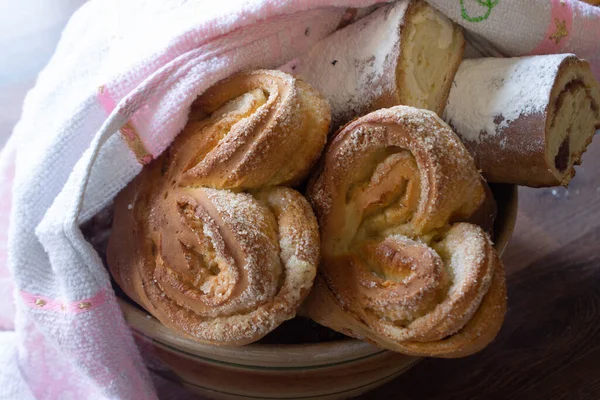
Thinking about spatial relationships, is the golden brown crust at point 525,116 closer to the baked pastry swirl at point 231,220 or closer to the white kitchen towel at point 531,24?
the white kitchen towel at point 531,24

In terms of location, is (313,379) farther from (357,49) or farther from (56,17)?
(56,17)

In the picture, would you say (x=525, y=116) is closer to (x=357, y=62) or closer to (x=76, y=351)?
(x=357, y=62)

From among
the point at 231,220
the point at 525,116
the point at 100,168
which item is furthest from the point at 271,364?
the point at 525,116

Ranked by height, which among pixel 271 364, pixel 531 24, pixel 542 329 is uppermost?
pixel 531 24

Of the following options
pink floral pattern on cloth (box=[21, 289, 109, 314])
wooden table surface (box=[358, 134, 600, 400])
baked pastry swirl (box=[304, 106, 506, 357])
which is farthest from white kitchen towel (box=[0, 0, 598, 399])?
wooden table surface (box=[358, 134, 600, 400])

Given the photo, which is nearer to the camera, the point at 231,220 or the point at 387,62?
the point at 231,220

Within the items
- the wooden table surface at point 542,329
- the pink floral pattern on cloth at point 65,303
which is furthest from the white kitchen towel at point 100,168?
the wooden table surface at point 542,329
